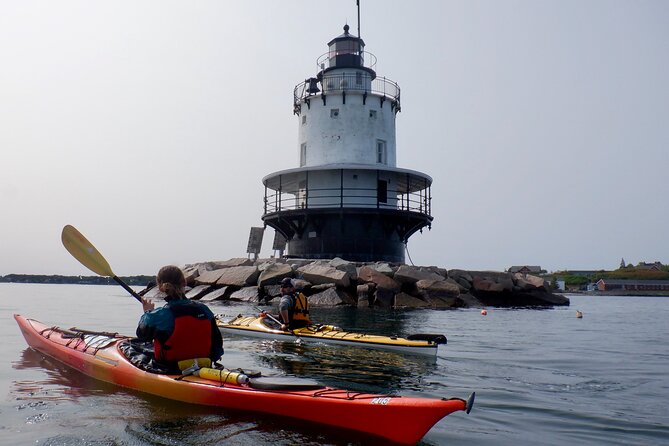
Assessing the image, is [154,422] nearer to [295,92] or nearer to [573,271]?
[295,92]

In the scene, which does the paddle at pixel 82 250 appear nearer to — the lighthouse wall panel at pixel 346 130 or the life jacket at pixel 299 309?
the life jacket at pixel 299 309

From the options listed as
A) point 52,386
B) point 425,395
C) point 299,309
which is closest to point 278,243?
point 299,309

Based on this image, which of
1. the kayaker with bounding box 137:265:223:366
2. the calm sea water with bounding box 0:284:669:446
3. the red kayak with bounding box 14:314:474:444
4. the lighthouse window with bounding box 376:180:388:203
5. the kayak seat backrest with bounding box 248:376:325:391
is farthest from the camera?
the lighthouse window with bounding box 376:180:388:203

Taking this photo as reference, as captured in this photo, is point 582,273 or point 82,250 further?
point 582,273

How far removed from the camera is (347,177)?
2834cm

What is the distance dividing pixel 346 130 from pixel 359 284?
9.86 meters

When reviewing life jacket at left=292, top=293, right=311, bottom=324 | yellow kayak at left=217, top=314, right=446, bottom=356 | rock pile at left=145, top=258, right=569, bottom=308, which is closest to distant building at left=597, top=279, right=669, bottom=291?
rock pile at left=145, top=258, right=569, bottom=308

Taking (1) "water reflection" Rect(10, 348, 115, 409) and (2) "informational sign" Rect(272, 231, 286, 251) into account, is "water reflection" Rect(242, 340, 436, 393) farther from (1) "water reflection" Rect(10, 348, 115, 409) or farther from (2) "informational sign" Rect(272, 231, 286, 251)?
(2) "informational sign" Rect(272, 231, 286, 251)

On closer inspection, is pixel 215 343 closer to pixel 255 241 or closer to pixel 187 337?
pixel 187 337

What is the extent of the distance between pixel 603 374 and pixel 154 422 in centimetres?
737

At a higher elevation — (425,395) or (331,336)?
(331,336)

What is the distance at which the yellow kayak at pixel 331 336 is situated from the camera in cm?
963

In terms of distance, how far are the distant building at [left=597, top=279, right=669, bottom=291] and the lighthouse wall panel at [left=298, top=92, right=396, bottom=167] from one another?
6047 centimetres

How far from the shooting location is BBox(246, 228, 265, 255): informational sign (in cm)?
3294
